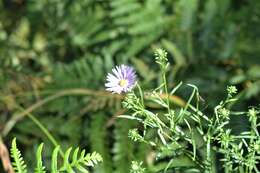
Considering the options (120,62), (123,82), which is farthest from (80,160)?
(120,62)

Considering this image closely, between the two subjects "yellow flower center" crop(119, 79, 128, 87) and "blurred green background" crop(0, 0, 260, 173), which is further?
"blurred green background" crop(0, 0, 260, 173)

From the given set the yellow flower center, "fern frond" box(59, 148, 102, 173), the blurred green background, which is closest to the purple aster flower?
the yellow flower center

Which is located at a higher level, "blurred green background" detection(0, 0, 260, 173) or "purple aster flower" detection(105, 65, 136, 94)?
"blurred green background" detection(0, 0, 260, 173)

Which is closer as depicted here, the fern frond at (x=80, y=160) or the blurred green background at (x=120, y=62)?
the fern frond at (x=80, y=160)

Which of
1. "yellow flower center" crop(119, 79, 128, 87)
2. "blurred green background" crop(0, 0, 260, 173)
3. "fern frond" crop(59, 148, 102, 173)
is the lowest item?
"fern frond" crop(59, 148, 102, 173)

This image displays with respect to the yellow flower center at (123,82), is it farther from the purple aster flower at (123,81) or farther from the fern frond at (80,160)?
the fern frond at (80,160)

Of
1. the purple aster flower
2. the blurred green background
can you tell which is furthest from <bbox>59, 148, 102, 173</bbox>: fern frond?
the blurred green background

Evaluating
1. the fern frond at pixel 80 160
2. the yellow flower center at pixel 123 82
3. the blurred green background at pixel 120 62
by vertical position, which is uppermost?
the blurred green background at pixel 120 62

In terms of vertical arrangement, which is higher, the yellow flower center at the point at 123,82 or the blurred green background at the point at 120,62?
the blurred green background at the point at 120,62

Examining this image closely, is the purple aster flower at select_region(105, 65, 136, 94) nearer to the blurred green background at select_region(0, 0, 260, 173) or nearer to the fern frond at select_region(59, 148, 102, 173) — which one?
the fern frond at select_region(59, 148, 102, 173)

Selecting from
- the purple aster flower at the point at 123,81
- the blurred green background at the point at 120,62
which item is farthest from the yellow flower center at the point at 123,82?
the blurred green background at the point at 120,62
